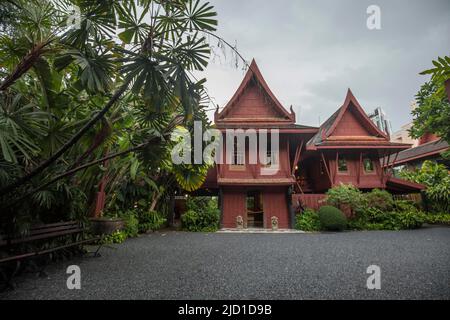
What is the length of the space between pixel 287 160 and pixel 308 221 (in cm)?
305

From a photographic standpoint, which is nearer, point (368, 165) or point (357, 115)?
point (368, 165)

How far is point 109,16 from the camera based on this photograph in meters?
2.64

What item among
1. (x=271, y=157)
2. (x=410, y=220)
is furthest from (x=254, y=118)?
(x=410, y=220)

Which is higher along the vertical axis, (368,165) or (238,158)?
(238,158)

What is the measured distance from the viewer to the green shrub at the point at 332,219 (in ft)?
27.9

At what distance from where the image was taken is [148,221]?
8633mm

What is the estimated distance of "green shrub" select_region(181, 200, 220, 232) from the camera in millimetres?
8938

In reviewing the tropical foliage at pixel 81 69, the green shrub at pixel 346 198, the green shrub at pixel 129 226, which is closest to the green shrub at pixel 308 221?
the green shrub at pixel 346 198

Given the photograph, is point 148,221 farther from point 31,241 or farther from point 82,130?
point 82,130

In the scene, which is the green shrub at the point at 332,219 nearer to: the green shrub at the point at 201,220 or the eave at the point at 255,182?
the eave at the point at 255,182

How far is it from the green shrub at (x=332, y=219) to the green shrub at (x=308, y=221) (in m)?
0.34
